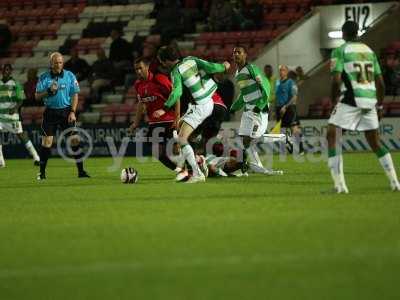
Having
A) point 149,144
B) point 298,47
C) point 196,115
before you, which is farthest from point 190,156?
point 298,47

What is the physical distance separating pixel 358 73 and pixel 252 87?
456 cm

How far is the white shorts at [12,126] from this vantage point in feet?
80.1

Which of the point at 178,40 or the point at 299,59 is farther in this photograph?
the point at 178,40

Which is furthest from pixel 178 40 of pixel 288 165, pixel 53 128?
pixel 53 128

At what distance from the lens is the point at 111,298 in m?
6.32

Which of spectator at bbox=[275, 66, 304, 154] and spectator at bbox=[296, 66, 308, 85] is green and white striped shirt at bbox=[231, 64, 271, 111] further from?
spectator at bbox=[296, 66, 308, 85]

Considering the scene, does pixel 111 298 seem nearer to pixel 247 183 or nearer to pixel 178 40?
pixel 247 183

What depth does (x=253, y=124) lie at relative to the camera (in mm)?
17109

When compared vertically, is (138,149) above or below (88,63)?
below

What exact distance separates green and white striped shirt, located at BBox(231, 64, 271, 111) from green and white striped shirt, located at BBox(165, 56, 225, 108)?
1.12 metres

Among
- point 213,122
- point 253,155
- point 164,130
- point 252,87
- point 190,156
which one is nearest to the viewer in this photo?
point 190,156

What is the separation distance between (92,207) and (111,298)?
5849mm

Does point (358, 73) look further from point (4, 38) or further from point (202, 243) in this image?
point (4, 38)

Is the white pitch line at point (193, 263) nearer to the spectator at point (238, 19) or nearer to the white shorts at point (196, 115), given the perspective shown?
the white shorts at point (196, 115)
